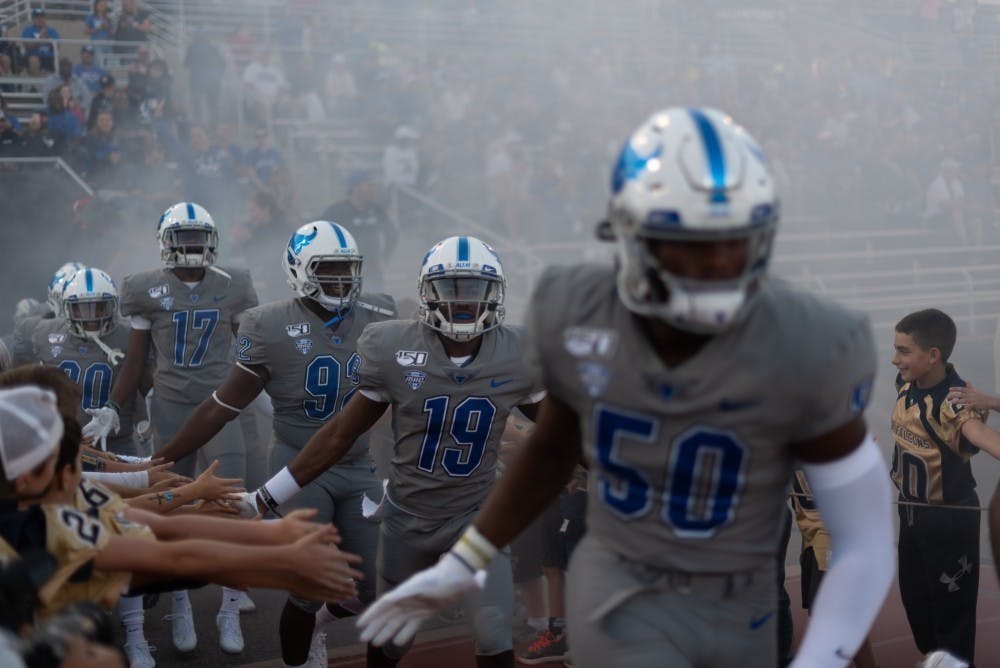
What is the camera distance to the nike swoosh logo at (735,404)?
2.24m

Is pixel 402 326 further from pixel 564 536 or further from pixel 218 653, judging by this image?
pixel 218 653

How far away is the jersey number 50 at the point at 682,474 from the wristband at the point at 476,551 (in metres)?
0.36

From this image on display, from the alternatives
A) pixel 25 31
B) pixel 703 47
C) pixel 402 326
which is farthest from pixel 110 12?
pixel 402 326

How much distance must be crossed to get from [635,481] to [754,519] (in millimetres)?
233

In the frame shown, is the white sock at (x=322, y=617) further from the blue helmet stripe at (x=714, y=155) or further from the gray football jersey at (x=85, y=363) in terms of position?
the blue helmet stripe at (x=714, y=155)

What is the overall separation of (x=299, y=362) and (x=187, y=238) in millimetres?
1849

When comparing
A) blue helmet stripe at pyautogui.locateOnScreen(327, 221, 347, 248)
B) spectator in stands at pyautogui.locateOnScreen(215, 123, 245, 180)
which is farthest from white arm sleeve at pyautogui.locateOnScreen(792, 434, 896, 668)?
spectator in stands at pyautogui.locateOnScreen(215, 123, 245, 180)

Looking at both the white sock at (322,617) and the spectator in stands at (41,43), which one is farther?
the spectator in stands at (41,43)

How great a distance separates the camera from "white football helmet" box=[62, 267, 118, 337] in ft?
20.9

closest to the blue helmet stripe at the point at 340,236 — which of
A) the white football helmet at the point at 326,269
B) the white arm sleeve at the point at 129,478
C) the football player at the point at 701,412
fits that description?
the white football helmet at the point at 326,269

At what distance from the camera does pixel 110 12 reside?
13.1m

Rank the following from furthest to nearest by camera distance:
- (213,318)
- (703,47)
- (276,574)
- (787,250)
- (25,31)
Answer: (703,47) < (787,250) < (25,31) < (213,318) < (276,574)

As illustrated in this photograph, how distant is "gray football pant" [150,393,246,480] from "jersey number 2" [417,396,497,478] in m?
2.23

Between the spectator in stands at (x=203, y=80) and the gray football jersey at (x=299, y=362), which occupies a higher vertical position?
the spectator in stands at (x=203, y=80)
